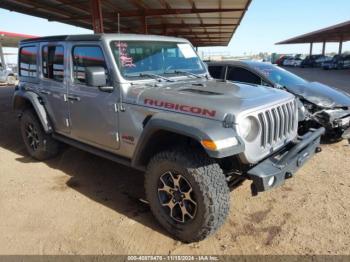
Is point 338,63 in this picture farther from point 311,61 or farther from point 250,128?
point 250,128

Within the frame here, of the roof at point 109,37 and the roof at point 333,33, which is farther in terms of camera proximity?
the roof at point 333,33

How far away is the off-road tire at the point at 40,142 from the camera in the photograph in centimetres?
521

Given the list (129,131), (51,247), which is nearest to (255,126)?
(129,131)

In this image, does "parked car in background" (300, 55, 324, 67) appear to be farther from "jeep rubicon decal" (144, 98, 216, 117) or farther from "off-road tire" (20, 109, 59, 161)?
"jeep rubicon decal" (144, 98, 216, 117)

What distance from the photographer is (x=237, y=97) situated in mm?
3256

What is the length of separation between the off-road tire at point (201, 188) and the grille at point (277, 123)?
1.93 feet

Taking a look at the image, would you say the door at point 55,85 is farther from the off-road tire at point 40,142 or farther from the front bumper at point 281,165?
the front bumper at point 281,165

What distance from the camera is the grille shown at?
3082 millimetres

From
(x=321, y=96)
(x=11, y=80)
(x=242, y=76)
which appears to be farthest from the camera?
(x=11, y=80)

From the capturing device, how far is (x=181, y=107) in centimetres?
313

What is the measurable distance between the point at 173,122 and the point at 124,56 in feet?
4.11

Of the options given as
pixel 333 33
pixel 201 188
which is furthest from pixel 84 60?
pixel 333 33

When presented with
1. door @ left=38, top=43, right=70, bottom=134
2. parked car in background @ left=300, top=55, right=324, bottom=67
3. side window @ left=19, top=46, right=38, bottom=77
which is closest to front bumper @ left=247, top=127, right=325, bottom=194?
door @ left=38, top=43, right=70, bottom=134

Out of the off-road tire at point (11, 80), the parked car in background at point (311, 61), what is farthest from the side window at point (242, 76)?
the parked car in background at point (311, 61)
